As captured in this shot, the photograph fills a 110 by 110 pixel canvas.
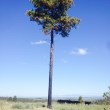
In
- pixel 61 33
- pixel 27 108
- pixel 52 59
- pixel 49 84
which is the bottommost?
pixel 27 108

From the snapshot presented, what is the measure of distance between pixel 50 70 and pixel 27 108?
746 cm

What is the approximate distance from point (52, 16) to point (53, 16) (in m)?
0.15

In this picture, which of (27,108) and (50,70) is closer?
(27,108)

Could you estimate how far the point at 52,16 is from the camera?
36.1 m

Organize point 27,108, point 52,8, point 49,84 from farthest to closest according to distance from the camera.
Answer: point 52,8
point 49,84
point 27,108

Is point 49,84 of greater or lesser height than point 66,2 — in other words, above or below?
below

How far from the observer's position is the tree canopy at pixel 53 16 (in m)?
35.6

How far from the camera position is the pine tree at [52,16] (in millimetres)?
35562

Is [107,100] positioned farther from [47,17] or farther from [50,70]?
[47,17]

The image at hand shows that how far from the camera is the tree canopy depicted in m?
35.6

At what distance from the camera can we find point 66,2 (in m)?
35.9

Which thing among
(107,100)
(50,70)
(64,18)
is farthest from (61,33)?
(107,100)

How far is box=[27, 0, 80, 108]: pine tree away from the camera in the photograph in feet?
117

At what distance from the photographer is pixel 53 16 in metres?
36.2
